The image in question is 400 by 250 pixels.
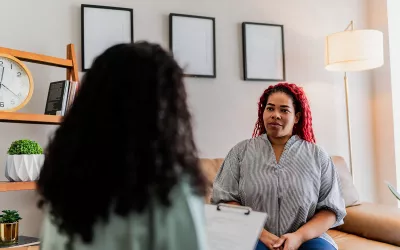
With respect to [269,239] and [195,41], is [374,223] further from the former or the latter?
[195,41]

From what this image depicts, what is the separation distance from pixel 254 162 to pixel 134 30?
115 cm

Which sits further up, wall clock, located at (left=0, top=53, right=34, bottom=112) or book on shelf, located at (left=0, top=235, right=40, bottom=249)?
wall clock, located at (left=0, top=53, right=34, bottom=112)

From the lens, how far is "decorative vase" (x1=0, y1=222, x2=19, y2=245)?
6.03ft

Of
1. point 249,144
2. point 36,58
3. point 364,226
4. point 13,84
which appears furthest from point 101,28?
point 364,226

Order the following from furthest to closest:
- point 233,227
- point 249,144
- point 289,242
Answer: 1. point 249,144
2. point 289,242
3. point 233,227

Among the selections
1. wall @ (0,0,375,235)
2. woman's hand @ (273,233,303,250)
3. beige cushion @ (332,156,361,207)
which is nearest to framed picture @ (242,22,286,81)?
wall @ (0,0,375,235)

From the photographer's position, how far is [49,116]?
201 centimetres

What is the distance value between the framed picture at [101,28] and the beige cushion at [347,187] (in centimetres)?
134

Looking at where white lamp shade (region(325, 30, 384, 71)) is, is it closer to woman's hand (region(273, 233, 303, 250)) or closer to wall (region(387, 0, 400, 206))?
wall (region(387, 0, 400, 206))

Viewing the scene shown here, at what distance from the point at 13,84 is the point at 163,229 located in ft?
5.19

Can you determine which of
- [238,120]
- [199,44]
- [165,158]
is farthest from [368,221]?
[165,158]

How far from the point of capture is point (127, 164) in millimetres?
644

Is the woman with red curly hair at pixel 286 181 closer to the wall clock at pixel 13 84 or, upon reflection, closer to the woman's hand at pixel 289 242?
the woman's hand at pixel 289 242

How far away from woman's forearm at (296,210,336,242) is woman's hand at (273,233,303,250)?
0.02 metres
